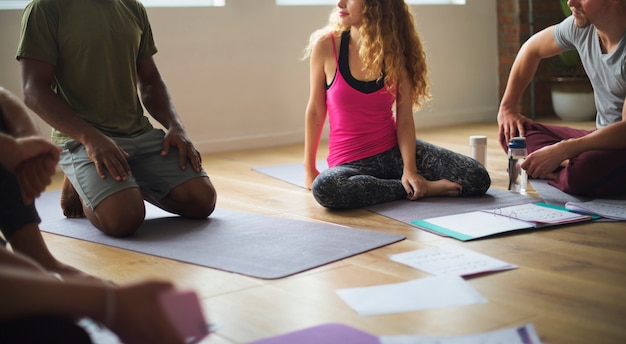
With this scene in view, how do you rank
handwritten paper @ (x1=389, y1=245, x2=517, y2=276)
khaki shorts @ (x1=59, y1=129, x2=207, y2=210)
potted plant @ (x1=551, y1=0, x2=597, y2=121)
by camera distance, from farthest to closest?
potted plant @ (x1=551, y1=0, x2=597, y2=121) < khaki shorts @ (x1=59, y1=129, x2=207, y2=210) < handwritten paper @ (x1=389, y1=245, x2=517, y2=276)

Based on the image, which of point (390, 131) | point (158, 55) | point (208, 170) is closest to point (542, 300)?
point (390, 131)

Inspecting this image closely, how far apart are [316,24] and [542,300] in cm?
349

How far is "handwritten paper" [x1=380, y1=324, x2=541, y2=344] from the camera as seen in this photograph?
1.41 m

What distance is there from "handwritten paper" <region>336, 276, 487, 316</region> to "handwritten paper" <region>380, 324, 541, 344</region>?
176 millimetres

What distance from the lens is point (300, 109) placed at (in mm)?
4879

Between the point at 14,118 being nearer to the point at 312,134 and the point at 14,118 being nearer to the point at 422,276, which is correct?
the point at 422,276

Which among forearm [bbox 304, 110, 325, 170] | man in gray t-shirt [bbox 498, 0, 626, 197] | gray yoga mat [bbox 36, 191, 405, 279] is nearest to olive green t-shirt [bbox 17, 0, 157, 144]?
gray yoga mat [bbox 36, 191, 405, 279]

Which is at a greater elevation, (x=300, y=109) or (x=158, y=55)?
(x=158, y=55)

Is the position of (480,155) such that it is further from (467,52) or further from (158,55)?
(467,52)

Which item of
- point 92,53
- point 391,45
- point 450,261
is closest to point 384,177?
point 391,45

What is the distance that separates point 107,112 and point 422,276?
4.23 feet

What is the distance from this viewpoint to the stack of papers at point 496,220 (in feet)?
7.44

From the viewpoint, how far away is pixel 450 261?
1.96 m

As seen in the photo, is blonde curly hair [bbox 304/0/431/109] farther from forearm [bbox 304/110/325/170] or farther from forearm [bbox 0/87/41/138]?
forearm [bbox 0/87/41/138]
